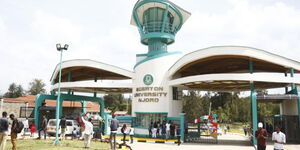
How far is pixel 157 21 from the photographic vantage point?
28.3 meters

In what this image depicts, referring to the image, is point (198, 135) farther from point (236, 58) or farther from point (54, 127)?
point (54, 127)

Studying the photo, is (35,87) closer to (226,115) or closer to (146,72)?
(226,115)

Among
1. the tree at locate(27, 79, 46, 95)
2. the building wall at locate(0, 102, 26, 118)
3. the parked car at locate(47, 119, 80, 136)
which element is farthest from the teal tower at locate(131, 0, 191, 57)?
the tree at locate(27, 79, 46, 95)

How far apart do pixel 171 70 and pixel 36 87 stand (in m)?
71.9

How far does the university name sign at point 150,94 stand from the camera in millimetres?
23375

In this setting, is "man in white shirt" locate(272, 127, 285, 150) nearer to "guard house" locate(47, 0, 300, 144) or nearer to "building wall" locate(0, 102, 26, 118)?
"guard house" locate(47, 0, 300, 144)

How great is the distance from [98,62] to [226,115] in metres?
30.4

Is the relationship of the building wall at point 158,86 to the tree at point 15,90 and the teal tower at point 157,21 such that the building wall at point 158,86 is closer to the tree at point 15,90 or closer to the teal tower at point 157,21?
the teal tower at point 157,21

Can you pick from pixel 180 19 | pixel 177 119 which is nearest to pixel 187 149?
pixel 177 119

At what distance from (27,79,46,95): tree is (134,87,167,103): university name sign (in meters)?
67.6

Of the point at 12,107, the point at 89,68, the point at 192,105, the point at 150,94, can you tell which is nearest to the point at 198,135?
the point at 150,94

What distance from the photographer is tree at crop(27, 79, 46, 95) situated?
81500 millimetres

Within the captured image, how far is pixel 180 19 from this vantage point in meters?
29.8

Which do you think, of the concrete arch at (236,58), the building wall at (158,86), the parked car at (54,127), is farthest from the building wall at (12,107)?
the concrete arch at (236,58)
